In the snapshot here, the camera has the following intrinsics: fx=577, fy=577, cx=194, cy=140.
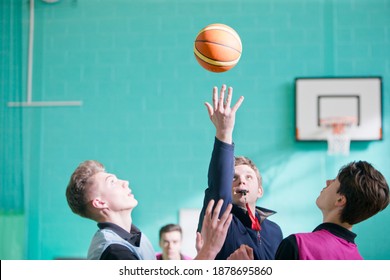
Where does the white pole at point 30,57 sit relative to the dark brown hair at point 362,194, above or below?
above

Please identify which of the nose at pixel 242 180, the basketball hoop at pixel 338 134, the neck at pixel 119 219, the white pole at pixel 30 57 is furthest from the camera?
the white pole at pixel 30 57

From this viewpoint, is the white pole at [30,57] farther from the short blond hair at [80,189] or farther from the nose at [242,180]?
the nose at [242,180]

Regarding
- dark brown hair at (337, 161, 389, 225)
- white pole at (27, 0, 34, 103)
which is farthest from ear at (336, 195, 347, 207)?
white pole at (27, 0, 34, 103)

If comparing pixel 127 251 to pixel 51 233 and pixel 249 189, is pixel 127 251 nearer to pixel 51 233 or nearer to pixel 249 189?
pixel 249 189

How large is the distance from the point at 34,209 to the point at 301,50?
2594mm

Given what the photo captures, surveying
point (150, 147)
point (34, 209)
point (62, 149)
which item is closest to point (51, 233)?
point (34, 209)

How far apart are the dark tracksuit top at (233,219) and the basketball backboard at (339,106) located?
2.76 metres

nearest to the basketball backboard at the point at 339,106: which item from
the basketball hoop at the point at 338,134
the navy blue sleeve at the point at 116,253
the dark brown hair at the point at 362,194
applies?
the basketball hoop at the point at 338,134

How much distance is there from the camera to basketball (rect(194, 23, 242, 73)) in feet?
8.18

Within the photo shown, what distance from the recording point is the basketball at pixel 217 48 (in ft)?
8.18

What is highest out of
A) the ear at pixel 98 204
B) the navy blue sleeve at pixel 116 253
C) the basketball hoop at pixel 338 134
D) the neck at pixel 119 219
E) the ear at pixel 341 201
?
the basketball hoop at pixel 338 134

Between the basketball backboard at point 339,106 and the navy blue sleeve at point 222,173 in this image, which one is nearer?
the navy blue sleeve at point 222,173

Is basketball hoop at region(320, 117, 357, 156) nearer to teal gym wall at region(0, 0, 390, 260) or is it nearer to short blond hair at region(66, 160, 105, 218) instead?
teal gym wall at region(0, 0, 390, 260)

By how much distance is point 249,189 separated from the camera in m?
1.95
